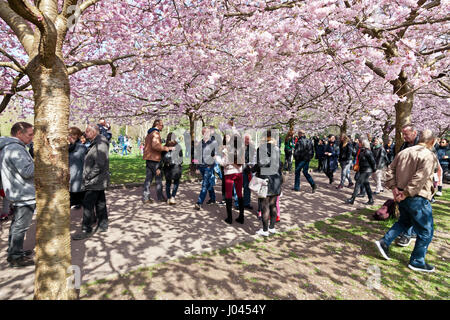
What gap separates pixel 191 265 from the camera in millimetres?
3658

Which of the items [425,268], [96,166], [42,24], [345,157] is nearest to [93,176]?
[96,166]

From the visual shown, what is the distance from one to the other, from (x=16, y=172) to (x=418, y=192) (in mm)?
5751

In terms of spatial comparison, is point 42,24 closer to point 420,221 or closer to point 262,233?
point 262,233

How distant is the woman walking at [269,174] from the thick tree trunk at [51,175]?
331 cm

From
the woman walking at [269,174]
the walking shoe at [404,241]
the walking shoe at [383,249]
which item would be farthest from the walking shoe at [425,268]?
the woman walking at [269,174]

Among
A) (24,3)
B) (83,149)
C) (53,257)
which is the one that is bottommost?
(53,257)

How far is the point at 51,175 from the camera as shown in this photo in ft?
7.77

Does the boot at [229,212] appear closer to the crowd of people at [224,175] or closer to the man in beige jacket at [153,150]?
the crowd of people at [224,175]

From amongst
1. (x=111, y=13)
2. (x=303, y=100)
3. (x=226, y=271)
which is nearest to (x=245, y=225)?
(x=226, y=271)

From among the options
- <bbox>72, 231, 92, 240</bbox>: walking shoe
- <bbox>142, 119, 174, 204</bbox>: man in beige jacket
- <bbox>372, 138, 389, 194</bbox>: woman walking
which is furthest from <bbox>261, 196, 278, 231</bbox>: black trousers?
<bbox>372, 138, 389, 194</bbox>: woman walking

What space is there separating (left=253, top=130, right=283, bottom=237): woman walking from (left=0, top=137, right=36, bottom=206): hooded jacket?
372 cm

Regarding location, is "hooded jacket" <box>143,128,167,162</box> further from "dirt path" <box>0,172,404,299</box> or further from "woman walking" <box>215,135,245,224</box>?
"woman walking" <box>215,135,245,224</box>
